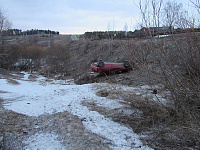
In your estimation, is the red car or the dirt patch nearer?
A: the dirt patch

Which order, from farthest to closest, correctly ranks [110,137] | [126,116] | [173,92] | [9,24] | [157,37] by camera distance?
[9,24]
[126,116]
[157,37]
[173,92]
[110,137]

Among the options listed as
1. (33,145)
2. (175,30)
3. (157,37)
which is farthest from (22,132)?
(175,30)

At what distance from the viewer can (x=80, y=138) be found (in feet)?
8.98

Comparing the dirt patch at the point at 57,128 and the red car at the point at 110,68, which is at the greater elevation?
the red car at the point at 110,68

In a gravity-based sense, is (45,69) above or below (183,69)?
below

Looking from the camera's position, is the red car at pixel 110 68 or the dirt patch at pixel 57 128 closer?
the dirt patch at pixel 57 128

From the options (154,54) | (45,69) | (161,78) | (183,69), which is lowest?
(45,69)

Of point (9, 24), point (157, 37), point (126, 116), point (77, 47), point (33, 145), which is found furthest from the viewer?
point (77, 47)

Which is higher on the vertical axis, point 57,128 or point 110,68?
point 110,68

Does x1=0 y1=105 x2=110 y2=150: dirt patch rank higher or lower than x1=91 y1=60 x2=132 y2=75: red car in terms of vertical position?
lower

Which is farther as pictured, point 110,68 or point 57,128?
point 110,68

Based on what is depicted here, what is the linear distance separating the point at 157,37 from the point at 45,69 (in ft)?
81.6

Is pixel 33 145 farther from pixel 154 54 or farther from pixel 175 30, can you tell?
pixel 175 30

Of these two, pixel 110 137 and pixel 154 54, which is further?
pixel 154 54
